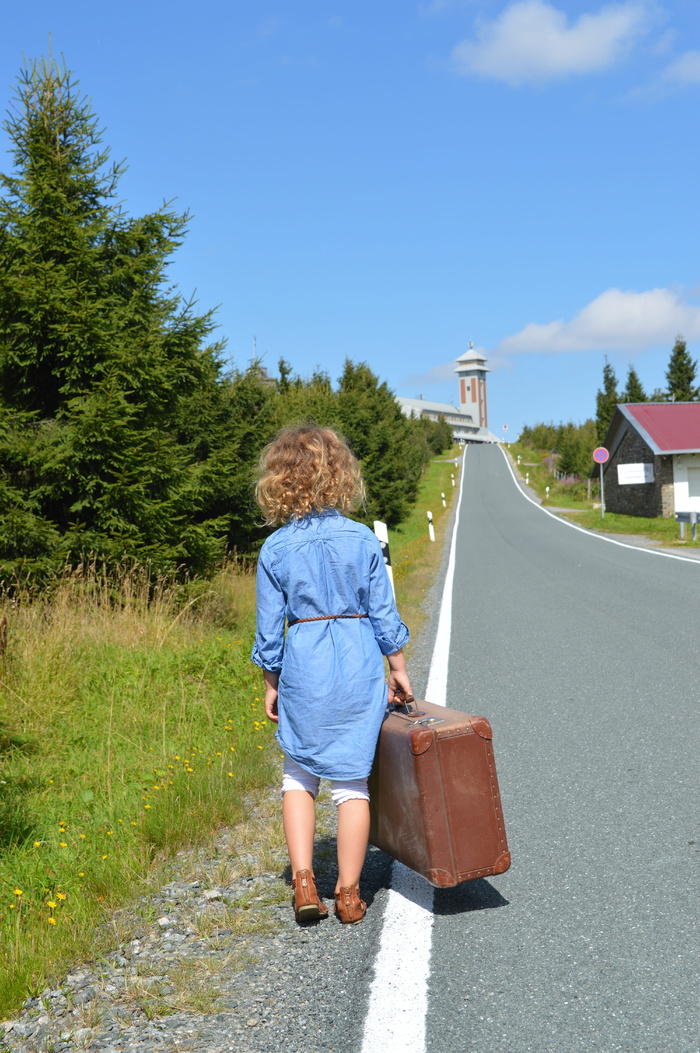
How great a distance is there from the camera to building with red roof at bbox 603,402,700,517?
3522 centimetres

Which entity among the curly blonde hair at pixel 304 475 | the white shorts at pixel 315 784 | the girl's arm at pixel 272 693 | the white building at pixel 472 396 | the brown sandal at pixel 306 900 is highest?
the white building at pixel 472 396

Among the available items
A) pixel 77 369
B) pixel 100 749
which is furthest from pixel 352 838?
pixel 77 369

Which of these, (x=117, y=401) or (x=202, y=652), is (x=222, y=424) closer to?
(x=117, y=401)

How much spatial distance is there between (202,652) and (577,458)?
193ft

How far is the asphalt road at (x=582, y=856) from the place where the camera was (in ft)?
8.53

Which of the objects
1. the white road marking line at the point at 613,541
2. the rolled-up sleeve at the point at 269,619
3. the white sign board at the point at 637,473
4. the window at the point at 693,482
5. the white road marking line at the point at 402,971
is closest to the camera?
the white road marking line at the point at 402,971

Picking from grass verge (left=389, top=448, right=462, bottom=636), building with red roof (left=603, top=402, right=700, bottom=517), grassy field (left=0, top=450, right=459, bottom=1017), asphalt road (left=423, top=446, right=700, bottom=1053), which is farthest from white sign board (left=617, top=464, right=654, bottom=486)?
grassy field (left=0, top=450, right=459, bottom=1017)

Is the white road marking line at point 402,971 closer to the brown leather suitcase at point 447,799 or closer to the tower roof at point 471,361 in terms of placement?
the brown leather suitcase at point 447,799

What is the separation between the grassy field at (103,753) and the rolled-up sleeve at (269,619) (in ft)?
3.59

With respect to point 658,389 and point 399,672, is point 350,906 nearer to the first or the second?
point 399,672

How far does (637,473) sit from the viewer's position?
3616 cm

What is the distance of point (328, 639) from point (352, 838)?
2.48 feet

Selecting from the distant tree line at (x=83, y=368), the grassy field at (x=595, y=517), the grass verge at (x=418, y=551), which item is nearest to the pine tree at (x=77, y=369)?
the distant tree line at (x=83, y=368)

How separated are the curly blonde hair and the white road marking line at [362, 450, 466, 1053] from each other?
5.12 ft
